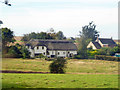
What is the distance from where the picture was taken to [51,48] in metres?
66.4

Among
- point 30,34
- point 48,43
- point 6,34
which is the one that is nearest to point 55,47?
point 48,43

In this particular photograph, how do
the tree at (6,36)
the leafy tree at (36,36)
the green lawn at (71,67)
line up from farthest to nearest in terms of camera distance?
the leafy tree at (36,36) < the tree at (6,36) < the green lawn at (71,67)

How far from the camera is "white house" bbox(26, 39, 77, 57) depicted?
6591 cm

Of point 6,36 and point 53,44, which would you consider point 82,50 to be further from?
point 6,36

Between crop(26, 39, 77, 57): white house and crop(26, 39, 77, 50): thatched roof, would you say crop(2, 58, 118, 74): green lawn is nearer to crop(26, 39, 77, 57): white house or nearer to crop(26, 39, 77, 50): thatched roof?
crop(26, 39, 77, 57): white house

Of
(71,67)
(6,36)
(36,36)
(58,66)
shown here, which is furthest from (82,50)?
(58,66)

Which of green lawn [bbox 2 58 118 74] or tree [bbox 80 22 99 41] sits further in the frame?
tree [bbox 80 22 99 41]

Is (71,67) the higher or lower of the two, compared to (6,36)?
lower

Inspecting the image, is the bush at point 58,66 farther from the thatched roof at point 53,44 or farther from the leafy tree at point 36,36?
the leafy tree at point 36,36

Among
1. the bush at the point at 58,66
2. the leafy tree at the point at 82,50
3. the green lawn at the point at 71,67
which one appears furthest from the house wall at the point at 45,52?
the bush at the point at 58,66

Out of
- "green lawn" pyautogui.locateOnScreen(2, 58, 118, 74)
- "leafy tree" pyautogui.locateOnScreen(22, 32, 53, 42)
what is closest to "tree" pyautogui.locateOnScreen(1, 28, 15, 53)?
"leafy tree" pyautogui.locateOnScreen(22, 32, 53, 42)

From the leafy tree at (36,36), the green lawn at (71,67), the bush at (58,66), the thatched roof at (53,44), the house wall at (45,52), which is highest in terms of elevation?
the leafy tree at (36,36)

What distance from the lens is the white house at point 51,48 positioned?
2595 inches

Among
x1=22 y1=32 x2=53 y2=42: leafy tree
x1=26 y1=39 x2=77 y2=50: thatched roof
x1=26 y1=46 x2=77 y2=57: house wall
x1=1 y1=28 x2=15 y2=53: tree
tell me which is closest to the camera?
x1=1 y1=28 x2=15 y2=53: tree
